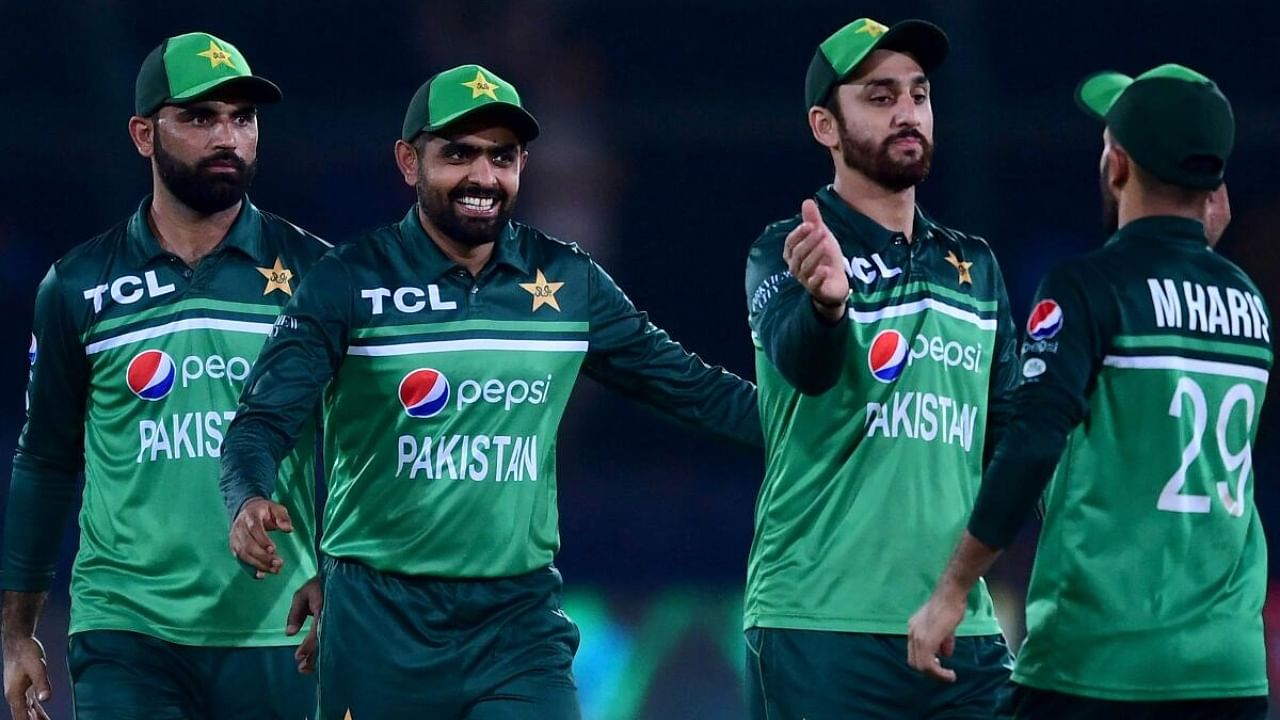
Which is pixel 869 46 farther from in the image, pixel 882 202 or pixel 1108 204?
pixel 1108 204


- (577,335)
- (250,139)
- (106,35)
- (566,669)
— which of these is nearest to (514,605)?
(566,669)

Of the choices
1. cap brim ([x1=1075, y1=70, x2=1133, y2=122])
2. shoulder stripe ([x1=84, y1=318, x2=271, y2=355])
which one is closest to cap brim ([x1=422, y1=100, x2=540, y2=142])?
shoulder stripe ([x1=84, y1=318, x2=271, y2=355])

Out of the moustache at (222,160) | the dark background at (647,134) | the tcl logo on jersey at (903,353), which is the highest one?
the dark background at (647,134)

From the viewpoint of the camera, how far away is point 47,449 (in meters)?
4.84

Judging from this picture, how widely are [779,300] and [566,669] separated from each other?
890mm

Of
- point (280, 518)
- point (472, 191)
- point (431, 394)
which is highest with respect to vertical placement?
point (472, 191)

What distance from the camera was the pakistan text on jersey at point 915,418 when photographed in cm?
418

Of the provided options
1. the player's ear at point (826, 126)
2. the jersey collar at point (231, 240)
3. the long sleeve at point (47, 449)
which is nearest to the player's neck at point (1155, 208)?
the player's ear at point (826, 126)

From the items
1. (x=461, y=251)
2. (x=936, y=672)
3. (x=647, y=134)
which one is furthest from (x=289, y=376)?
(x=647, y=134)

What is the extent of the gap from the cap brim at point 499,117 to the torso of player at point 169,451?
A: 61 centimetres

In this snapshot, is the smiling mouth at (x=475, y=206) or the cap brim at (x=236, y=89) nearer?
the smiling mouth at (x=475, y=206)

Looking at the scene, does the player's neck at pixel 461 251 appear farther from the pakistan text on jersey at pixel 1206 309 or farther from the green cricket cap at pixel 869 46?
the pakistan text on jersey at pixel 1206 309

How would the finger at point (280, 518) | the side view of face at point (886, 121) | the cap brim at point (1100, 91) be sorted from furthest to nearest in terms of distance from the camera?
the side view of face at point (886, 121) → the cap brim at point (1100, 91) → the finger at point (280, 518)

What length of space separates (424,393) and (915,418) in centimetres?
100
